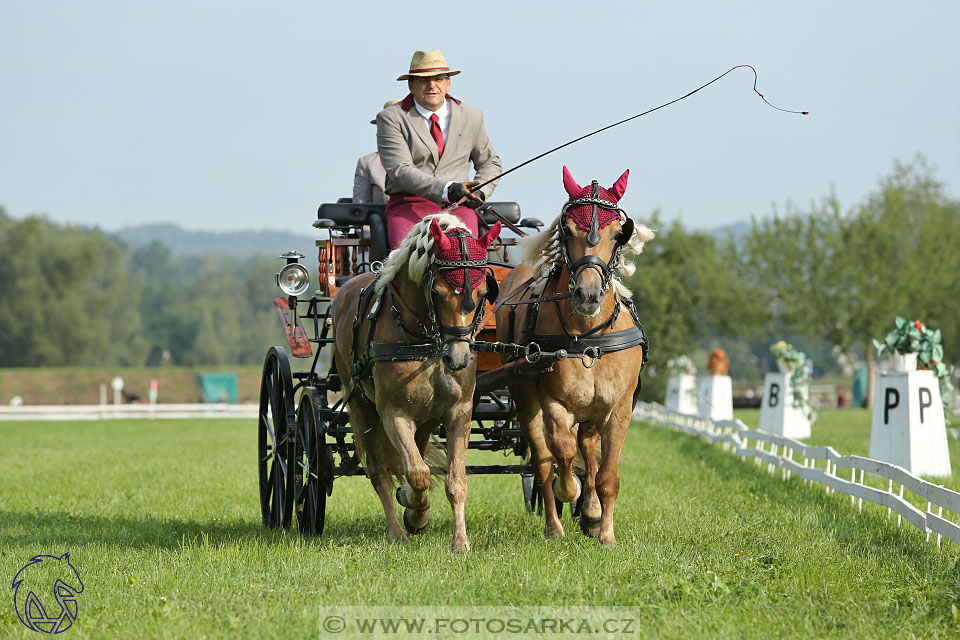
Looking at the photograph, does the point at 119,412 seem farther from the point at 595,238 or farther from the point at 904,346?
the point at 595,238

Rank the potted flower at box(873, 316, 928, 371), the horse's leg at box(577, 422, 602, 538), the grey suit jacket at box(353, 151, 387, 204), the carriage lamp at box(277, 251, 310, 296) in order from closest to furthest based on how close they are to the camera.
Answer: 1. the horse's leg at box(577, 422, 602, 538)
2. the carriage lamp at box(277, 251, 310, 296)
3. the grey suit jacket at box(353, 151, 387, 204)
4. the potted flower at box(873, 316, 928, 371)

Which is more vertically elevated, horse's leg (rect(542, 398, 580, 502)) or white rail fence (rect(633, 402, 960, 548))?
horse's leg (rect(542, 398, 580, 502))

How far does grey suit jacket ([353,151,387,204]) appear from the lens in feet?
35.4

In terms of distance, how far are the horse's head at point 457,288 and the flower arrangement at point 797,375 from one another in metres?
17.5

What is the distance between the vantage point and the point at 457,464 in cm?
700

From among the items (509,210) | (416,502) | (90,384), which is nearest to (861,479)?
(509,210)

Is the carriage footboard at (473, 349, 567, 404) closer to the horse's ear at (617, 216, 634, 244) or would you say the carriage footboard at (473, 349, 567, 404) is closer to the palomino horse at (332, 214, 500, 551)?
the palomino horse at (332, 214, 500, 551)

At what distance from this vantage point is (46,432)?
27.5 m

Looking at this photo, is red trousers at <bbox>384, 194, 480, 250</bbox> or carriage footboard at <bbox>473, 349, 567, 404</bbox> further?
red trousers at <bbox>384, 194, 480, 250</bbox>

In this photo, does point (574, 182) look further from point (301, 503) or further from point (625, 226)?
point (301, 503)

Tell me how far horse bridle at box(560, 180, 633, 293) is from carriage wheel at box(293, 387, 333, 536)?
2.12 metres

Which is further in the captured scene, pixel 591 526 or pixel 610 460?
pixel 591 526

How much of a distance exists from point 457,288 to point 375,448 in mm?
1814

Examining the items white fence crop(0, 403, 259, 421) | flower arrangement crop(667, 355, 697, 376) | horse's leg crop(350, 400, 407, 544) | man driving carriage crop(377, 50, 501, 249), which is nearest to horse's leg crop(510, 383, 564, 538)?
horse's leg crop(350, 400, 407, 544)
